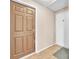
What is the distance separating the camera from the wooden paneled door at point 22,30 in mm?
2758

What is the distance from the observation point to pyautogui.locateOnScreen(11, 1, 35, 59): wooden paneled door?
276 centimetres

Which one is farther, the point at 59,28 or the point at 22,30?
the point at 59,28

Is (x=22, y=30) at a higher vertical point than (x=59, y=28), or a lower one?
lower

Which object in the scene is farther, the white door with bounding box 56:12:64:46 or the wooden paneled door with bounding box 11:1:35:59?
the white door with bounding box 56:12:64:46

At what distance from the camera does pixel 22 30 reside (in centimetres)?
312

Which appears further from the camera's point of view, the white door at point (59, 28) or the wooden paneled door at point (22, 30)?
the white door at point (59, 28)
